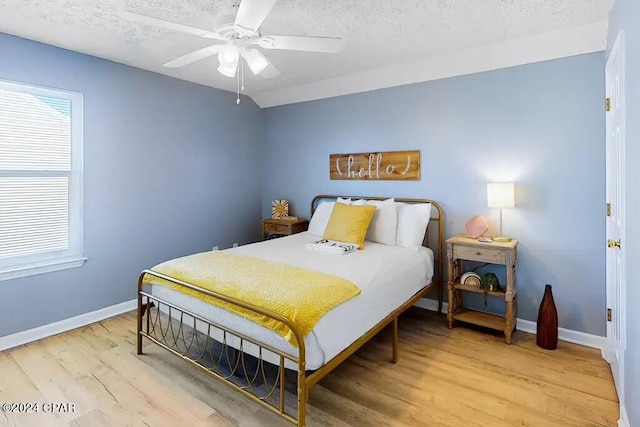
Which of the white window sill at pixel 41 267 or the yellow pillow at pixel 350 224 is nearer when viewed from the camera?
the white window sill at pixel 41 267

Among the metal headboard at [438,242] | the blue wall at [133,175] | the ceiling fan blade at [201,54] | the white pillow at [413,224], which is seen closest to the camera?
the ceiling fan blade at [201,54]

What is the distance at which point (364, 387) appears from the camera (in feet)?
7.65

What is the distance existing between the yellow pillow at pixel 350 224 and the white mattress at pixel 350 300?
0.17 m

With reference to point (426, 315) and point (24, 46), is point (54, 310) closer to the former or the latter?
point (24, 46)

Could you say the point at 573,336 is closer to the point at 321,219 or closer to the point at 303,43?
the point at 321,219

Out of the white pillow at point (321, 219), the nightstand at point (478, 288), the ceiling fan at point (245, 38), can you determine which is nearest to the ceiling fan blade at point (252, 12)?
the ceiling fan at point (245, 38)

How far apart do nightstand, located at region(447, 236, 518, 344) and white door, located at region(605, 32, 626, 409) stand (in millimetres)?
649

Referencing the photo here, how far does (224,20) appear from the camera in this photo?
2.25m

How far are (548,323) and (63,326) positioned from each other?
423cm

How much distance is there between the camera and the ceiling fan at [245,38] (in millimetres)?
1929

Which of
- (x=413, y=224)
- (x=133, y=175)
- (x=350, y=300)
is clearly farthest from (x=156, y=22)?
(x=413, y=224)

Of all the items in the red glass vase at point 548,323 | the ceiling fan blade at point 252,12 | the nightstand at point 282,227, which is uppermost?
the ceiling fan blade at point 252,12

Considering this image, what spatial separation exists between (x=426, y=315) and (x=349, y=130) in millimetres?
2302

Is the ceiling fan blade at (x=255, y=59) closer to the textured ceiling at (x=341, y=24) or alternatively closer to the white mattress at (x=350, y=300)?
the textured ceiling at (x=341, y=24)
